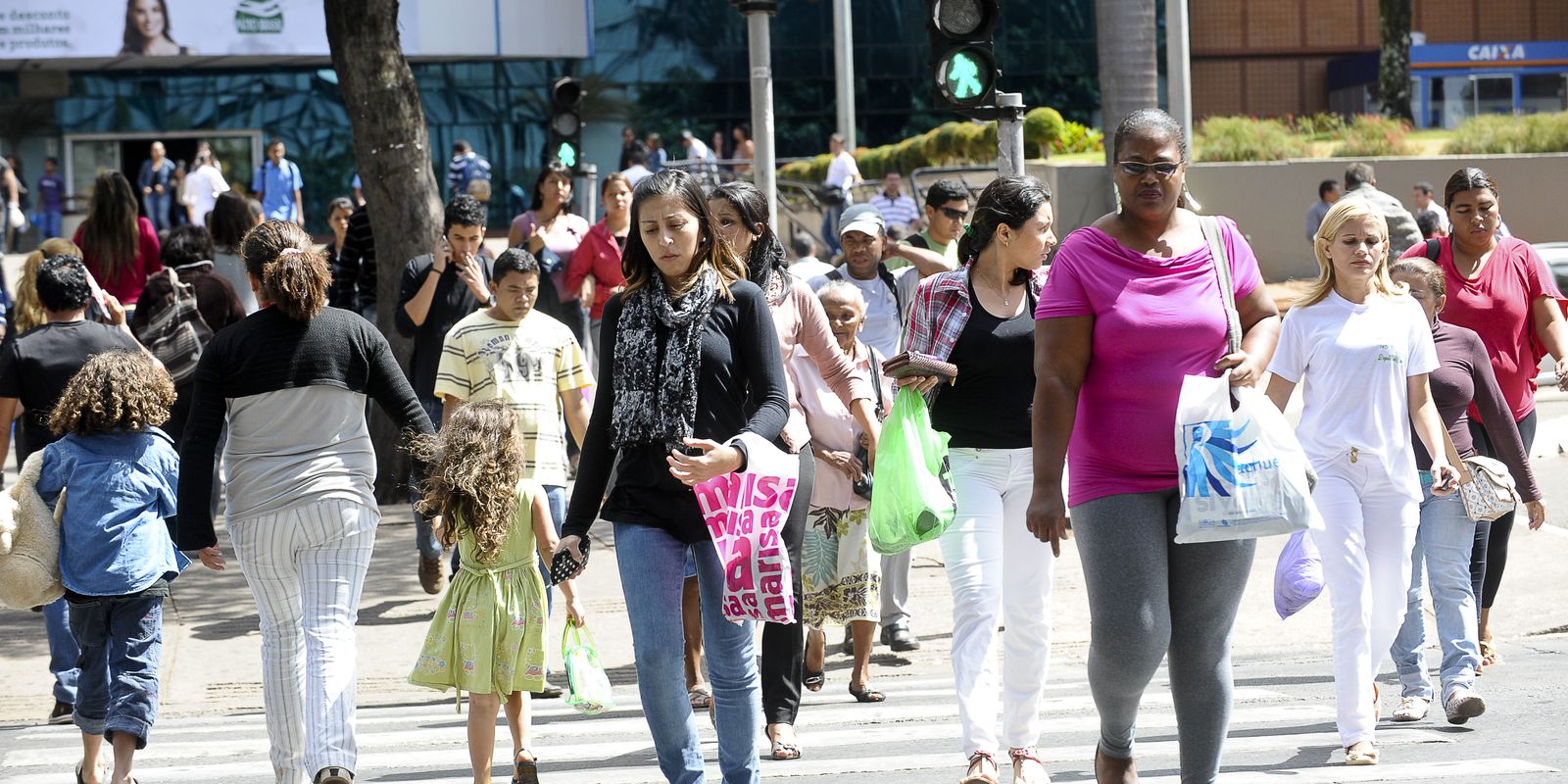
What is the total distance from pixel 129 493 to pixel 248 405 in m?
0.78

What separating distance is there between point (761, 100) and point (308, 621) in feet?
19.3

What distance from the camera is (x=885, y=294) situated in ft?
29.8

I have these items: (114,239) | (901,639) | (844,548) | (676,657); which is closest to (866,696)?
(844,548)

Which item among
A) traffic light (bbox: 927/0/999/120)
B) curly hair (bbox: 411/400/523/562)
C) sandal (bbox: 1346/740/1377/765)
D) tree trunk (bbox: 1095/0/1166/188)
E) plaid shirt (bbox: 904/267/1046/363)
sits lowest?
sandal (bbox: 1346/740/1377/765)

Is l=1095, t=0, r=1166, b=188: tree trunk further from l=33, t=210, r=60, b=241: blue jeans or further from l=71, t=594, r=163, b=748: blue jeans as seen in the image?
l=33, t=210, r=60, b=241: blue jeans

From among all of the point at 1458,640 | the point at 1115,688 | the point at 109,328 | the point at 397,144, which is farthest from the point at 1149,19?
the point at 1115,688

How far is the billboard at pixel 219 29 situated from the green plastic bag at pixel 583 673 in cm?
3138

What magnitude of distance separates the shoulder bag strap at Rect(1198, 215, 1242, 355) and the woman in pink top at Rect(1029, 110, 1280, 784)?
0.6 inches

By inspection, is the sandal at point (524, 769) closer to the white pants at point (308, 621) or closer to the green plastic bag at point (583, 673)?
the green plastic bag at point (583, 673)

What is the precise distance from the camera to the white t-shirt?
622 cm

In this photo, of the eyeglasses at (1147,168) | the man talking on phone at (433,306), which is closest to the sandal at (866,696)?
the man talking on phone at (433,306)

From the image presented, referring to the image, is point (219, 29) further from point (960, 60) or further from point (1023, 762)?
point (1023, 762)

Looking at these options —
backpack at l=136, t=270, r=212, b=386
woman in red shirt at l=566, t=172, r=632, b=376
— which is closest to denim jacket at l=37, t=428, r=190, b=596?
backpack at l=136, t=270, r=212, b=386

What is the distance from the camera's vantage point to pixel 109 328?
24.8 ft
